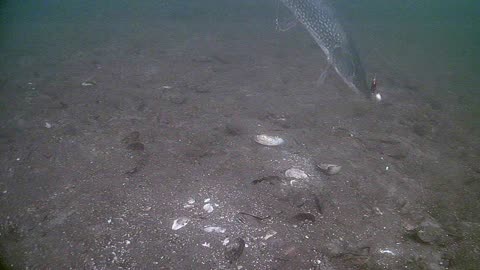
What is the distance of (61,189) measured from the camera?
3.81 metres

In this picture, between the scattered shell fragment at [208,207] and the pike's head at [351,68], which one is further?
the pike's head at [351,68]

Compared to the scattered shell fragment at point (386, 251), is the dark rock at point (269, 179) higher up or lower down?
higher up

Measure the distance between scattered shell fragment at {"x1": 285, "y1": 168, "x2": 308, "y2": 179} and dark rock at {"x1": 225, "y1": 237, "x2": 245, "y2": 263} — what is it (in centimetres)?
134

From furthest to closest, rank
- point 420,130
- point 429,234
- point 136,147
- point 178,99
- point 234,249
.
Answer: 1. point 178,99
2. point 420,130
3. point 136,147
4. point 429,234
5. point 234,249

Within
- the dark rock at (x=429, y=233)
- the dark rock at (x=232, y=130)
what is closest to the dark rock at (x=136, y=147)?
the dark rock at (x=232, y=130)

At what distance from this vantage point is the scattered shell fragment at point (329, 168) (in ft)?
13.8

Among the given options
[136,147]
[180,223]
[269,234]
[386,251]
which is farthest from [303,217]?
[136,147]

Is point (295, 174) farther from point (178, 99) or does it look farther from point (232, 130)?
point (178, 99)

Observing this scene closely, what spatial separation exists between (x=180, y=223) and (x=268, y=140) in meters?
2.16

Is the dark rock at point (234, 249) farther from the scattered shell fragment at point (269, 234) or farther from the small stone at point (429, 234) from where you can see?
the small stone at point (429, 234)

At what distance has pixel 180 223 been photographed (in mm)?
3305

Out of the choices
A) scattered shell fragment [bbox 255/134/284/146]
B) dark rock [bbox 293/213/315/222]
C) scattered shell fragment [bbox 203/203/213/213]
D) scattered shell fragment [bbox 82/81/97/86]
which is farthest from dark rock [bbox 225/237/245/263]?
scattered shell fragment [bbox 82/81/97/86]

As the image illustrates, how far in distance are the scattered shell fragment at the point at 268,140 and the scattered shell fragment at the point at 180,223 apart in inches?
77.8

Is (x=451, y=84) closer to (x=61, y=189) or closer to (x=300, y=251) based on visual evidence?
(x=300, y=251)
